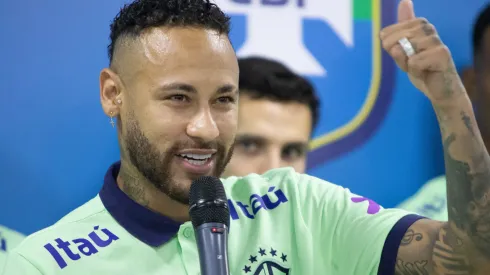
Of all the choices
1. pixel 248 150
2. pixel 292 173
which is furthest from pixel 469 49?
pixel 292 173

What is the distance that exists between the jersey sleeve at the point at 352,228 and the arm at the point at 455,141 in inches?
5.6

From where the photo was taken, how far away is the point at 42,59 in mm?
2221

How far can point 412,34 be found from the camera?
1.31 meters

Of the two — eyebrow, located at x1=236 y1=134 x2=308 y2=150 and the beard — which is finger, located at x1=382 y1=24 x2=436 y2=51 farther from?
eyebrow, located at x1=236 y1=134 x2=308 y2=150

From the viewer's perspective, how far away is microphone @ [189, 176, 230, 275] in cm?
103

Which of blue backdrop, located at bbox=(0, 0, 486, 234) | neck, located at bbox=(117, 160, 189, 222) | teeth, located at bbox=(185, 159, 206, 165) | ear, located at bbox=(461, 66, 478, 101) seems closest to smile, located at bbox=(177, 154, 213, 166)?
teeth, located at bbox=(185, 159, 206, 165)

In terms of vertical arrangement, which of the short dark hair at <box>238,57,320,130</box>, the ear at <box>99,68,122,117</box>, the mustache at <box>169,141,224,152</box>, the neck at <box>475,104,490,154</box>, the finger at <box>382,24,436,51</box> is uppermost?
the finger at <box>382,24,436,51</box>

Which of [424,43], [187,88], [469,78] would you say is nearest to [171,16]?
[187,88]

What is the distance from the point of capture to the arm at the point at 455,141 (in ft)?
4.28

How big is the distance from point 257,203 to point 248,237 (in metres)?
0.09

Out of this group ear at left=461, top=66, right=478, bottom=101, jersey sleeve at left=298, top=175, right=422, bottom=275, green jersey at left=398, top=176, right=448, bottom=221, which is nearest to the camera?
jersey sleeve at left=298, top=175, right=422, bottom=275

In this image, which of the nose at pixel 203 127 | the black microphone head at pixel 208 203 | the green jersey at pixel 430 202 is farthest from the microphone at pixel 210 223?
the green jersey at pixel 430 202

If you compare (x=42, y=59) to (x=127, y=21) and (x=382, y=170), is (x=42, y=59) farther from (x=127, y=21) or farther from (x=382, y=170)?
(x=382, y=170)

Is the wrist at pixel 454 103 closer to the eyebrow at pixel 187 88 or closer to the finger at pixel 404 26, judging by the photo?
the finger at pixel 404 26
